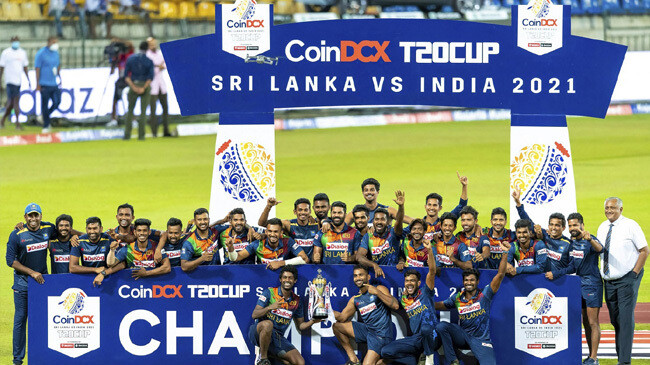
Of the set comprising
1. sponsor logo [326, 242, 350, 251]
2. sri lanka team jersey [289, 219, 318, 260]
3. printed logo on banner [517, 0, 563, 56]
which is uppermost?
printed logo on banner [517, 0, 563, 56]

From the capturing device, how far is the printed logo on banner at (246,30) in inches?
561

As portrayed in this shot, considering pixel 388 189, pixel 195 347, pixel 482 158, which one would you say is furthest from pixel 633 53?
pixel 195 347

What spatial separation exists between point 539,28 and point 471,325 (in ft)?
13.1

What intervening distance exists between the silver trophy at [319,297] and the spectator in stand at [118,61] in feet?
57.7

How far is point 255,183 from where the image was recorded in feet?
48.1

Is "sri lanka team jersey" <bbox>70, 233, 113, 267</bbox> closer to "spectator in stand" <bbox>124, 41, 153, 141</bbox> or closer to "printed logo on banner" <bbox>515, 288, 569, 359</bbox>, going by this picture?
"printed logo on banner" <bbox>515, 288, 569, 359</bbox>

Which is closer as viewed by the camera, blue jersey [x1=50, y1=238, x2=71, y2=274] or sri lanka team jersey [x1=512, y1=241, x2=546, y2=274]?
sri lanka team jersey [x1=512, y1=241, x2=546, y2=274]

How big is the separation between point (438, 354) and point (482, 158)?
1686cm

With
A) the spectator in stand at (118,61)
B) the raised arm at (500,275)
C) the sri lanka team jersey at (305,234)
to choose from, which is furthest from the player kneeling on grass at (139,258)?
the spectator in stand at (118,61)

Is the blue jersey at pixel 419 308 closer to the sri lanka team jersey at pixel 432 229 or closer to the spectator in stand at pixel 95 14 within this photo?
the sri lanka team jersey at pixel 432 229

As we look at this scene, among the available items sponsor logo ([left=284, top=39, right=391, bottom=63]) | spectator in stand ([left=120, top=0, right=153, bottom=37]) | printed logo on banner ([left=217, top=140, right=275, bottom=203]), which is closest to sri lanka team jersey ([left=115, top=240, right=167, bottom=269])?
printed logo on banner ([left=217, top=140, right=275, bottom=203])

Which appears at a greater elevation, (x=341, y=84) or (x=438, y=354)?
(x=341, y=84)

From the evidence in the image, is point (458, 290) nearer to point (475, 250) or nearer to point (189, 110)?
point (475, 250)

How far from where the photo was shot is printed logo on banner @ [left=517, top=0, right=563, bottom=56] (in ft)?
46.3
